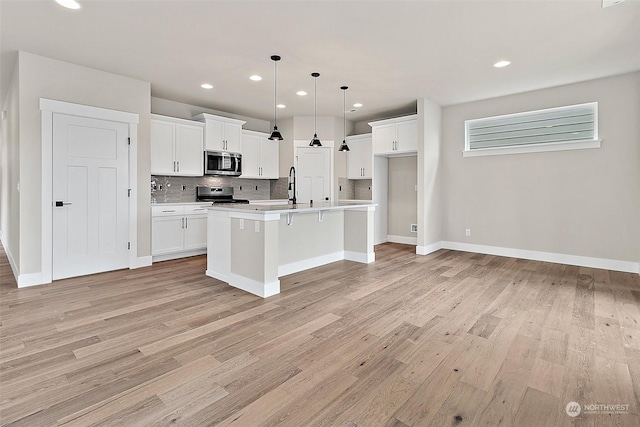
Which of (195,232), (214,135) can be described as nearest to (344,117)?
(214,135)

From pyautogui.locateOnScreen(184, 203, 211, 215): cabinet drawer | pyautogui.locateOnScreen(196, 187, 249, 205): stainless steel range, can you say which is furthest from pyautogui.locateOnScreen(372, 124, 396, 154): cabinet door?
pyautogui.locateOnScreen(184, 203, 211, 215): cabinet drawer

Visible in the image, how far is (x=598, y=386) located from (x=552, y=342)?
0.57m

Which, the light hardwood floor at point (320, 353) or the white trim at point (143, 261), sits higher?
the white trim at point (143, 261)

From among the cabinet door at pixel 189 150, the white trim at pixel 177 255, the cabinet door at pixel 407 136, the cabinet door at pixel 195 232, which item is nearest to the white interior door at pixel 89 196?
the white trim at pixel 177 255

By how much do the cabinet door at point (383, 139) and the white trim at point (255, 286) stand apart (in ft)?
12.7

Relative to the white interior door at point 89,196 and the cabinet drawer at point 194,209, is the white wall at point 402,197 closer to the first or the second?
the cabinet drawer at point 194,209

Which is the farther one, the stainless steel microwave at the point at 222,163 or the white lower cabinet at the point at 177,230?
the stainless steel microwave at the point at 222,163

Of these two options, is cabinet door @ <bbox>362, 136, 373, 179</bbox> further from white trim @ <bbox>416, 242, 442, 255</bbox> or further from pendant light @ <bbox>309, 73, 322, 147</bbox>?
white trim @ <bbox>416, 242, 442, 255</bbox>

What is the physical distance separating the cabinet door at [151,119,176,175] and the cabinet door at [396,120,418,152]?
159 inches

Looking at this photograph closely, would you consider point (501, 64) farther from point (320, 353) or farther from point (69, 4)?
point (69, 4)

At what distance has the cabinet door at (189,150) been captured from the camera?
567cm

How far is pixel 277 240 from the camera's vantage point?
3.60 metres

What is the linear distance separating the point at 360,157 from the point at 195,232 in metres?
3.65

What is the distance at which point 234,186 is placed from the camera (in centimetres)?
697
